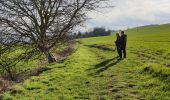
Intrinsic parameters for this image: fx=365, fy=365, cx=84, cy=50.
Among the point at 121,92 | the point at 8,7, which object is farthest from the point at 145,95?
the point at 8,7

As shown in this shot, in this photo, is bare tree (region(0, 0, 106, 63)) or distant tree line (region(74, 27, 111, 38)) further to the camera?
distant tree line (region(74, 27, 111, 38))

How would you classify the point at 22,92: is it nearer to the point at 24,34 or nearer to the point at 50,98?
the point at 50,98

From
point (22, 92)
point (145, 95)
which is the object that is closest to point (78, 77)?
point (22, 92)

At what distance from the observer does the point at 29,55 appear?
29.7 metres

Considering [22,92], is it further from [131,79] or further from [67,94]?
[131,79]

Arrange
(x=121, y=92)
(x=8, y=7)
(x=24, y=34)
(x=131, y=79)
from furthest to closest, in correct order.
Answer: (x=24, y=34), (x=8, y=7), (x=131, y=79), (x=121, y=92)

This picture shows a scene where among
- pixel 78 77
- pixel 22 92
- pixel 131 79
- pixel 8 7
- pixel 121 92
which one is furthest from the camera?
pixel 8 7

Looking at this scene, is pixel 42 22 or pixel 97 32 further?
pixel 97 32

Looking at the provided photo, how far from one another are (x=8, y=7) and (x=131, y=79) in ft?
48.3

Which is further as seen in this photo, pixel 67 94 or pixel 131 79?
pixel 131 79

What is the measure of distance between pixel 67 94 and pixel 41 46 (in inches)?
666

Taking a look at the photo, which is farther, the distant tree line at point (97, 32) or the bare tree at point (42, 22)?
the distant tree line at point (97, 32)

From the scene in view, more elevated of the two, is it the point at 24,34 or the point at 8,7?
the point at 8,7

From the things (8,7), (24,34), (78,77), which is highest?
(8,7)
